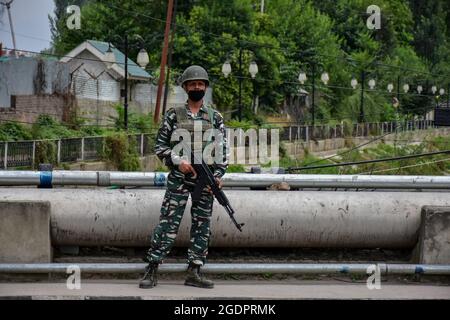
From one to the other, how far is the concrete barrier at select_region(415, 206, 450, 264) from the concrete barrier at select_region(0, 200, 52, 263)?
300cm

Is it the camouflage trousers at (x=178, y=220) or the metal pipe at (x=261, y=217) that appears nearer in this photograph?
the camouflage trousers at (x=178, y=220)

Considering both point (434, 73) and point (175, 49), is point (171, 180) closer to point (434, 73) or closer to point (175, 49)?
point (175, 49)

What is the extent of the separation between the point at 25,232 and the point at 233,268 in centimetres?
160

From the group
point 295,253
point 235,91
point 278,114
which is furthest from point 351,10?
point 295,253

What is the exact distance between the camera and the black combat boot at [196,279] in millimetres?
6957

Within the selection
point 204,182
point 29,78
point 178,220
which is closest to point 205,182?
point 204,182

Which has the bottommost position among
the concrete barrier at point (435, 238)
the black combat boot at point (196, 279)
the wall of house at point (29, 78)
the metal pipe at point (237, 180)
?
the black combat boot at point (196, 279)

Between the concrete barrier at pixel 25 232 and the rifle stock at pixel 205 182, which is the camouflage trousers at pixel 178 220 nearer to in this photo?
the rifle stock at pixel 205 182

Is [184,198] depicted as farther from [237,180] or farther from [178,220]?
[237,180]

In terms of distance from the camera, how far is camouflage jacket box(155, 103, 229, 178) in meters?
6.93

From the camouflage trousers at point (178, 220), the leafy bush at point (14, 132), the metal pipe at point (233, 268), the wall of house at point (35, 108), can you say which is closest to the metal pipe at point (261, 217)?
the metal pipe at point (233, 268)

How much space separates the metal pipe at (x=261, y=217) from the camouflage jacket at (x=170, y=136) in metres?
0.71

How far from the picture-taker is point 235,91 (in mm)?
52312

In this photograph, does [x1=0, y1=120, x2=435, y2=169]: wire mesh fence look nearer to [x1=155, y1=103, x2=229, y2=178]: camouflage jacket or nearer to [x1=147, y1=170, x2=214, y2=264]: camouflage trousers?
[x1=155, y1=103, x2=229, y2=178]: camouflage jacket
